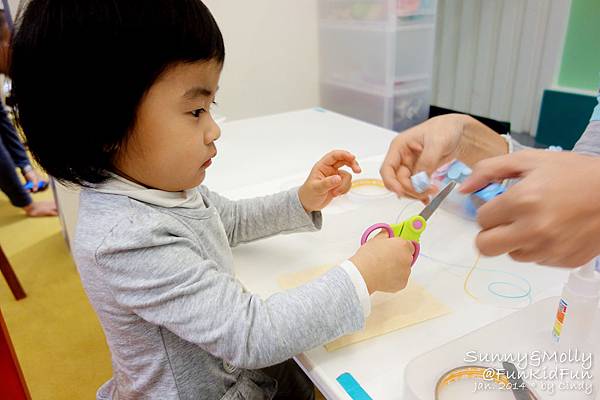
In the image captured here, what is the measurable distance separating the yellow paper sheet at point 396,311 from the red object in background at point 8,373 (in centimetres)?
→ 50

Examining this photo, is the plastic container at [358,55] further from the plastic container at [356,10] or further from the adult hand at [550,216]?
the adult hand at [550,216]

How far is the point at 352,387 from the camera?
1.37 feet

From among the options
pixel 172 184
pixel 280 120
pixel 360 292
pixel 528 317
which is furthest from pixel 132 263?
pixel 280 120

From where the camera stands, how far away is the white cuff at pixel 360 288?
0.48 meters

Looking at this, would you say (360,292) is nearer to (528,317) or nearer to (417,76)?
(528,317)

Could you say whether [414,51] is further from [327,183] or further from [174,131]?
[174,131]

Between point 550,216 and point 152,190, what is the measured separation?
41 centimetres

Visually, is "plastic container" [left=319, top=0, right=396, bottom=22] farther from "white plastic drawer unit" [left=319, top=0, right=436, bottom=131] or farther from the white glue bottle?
the white glue bottle

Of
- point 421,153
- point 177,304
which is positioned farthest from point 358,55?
point 177,304

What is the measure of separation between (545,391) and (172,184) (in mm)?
448

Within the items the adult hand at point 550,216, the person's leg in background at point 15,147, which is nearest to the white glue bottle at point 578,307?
the adult hand at point 550,216

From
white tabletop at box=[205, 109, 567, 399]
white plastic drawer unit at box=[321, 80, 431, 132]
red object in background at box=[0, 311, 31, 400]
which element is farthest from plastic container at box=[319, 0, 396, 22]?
red object in background at box=[0, 311, 31, 400]

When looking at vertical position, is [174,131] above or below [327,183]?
above

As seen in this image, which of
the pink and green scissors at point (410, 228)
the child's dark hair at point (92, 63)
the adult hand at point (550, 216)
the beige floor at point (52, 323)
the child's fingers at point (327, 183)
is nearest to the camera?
the adult hand at point (550, 216)
